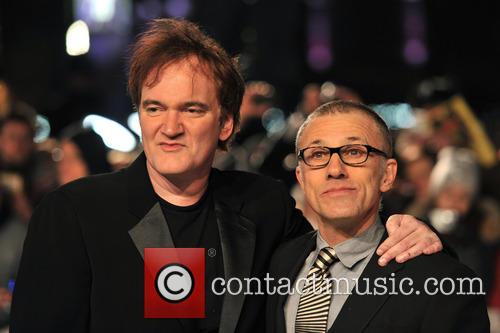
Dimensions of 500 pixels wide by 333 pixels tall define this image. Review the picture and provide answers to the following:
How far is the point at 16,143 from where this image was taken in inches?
318

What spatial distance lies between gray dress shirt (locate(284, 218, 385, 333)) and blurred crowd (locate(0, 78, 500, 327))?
2.45 m

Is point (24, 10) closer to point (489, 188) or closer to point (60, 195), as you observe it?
point (489, 188)

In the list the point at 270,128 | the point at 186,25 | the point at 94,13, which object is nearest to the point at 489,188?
the point at 270,128

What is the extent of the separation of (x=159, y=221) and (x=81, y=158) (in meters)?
3.94

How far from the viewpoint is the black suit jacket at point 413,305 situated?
11.2 ft

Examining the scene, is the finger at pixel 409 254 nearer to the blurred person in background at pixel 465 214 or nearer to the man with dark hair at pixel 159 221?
the man with dark hair at pixel 159 221

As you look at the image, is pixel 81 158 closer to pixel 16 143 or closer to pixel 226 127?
pixel 16 143

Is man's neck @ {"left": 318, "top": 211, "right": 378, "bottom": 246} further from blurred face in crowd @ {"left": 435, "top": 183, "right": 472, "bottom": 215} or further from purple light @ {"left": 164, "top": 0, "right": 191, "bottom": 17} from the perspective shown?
purple light @ {"left": 164, "top": 0, "right": 191, "bottom": 17}

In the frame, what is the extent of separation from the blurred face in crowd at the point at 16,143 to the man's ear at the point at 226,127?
420 centimetres

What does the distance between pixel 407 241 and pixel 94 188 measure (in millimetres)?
1121

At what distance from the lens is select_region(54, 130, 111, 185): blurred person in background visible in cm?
762

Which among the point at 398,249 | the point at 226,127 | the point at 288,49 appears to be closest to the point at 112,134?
the point at 226,127

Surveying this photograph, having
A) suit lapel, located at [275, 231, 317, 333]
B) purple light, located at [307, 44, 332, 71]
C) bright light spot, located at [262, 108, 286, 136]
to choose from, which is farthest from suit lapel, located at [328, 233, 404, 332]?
purple light, located at [307, 44, 332, 71]

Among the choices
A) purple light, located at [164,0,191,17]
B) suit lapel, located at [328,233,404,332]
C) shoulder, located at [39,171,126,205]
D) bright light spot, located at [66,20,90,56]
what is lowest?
suit lapel, located at [328,233,404,332]
